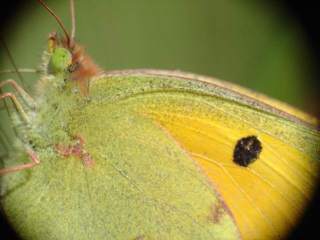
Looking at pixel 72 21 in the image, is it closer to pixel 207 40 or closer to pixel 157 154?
pixel 157 154

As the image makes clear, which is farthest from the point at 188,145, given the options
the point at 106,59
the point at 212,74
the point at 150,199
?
the point at 212,74

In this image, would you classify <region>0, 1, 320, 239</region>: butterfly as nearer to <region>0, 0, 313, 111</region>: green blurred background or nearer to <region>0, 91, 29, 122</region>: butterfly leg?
<region>0, 91, 29, 122</region>: butterfly leg

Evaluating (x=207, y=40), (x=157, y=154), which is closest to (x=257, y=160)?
(x=157, y=154)

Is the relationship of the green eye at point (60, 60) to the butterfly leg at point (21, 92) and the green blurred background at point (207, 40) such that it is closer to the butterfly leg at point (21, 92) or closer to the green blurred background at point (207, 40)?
the butterfly leg at point (21, 92)

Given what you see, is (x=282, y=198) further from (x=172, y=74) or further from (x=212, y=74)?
(x=212, y=74)

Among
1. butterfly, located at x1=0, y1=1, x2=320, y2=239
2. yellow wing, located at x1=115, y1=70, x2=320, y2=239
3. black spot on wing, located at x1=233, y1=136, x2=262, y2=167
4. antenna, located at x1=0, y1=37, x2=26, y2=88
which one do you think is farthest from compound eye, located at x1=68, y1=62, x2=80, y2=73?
black spot on wing, located at x1=233, y1=136, x2=262, y2=167

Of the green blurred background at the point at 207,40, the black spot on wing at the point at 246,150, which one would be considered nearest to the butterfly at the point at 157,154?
the black spot on wing at the point at 246,150

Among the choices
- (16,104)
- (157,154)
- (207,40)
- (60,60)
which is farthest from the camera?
(207,40)
